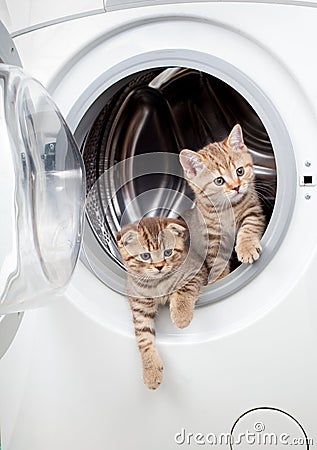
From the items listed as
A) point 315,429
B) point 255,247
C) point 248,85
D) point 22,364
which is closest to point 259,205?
point 255,247

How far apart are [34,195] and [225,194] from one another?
1.15 feet

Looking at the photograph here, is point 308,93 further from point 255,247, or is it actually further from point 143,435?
A: point 143,435

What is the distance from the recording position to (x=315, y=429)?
1.29 metres

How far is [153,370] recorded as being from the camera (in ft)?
4.23

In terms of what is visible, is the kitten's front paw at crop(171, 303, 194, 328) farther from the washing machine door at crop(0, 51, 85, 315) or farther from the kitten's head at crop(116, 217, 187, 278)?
the washing machine door at crop(0, 51, 85, 315)

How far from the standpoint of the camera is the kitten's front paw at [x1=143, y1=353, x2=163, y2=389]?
1290mm

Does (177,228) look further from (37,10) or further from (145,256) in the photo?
(37,10)

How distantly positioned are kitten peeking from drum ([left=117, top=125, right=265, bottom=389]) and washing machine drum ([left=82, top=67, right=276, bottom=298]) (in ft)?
0.10

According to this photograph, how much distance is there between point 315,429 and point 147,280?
383mm

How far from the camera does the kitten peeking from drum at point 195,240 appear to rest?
4.26 ft

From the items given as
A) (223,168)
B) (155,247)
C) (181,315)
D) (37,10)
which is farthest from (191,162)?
(37,10)

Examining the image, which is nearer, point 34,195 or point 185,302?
point 34,195

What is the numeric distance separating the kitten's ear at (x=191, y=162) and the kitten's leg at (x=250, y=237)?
12cm

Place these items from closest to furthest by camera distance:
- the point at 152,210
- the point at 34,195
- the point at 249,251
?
the point at 34,195, the point at 249,251, the point at 152,210
